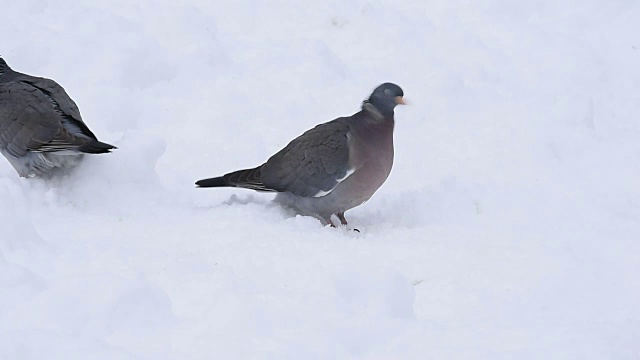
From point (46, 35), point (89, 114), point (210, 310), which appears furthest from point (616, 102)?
Result: point (210, 310)

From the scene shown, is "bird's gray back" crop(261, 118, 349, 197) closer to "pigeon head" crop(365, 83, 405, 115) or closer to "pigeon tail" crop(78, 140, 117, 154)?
"pigeon head" crop(365, 83, 405, 115)

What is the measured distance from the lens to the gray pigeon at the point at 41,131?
510 cm

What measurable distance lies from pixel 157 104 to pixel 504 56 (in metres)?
2.83

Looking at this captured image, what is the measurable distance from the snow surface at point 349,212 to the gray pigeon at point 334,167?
0.59 feet

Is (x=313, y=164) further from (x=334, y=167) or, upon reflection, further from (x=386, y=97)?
(x=386, y=97)

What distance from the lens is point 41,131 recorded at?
517 centimetres

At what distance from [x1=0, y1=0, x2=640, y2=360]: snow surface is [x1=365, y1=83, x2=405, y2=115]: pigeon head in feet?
1.93

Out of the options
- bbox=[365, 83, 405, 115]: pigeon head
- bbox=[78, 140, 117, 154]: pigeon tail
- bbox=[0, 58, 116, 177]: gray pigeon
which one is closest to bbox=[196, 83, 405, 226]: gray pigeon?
bbox=[365, 83, 405, 115]: pigeon head

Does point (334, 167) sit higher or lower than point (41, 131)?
lower

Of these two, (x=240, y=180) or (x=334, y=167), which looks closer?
(x=334, y=167)

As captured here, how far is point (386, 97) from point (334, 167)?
1.75 feet

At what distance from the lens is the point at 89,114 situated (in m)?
6.45

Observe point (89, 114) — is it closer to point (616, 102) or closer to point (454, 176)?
point (454, 176)

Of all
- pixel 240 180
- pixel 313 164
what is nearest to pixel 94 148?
pixel 240 180
